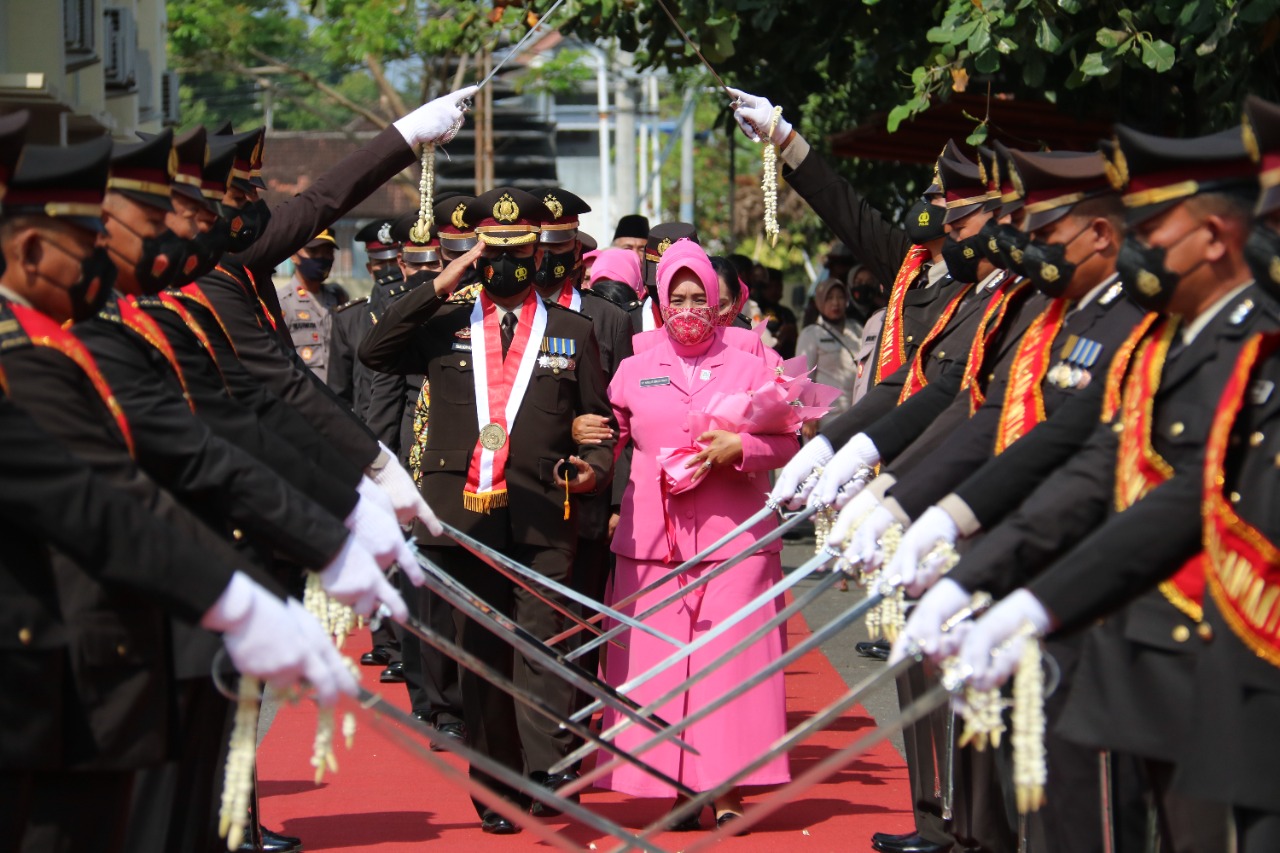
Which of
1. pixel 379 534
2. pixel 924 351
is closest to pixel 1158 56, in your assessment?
pixel 924 351

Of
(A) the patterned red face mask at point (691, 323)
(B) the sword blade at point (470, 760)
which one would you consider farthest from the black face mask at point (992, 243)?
(B) the sword blade at point (470, 760)

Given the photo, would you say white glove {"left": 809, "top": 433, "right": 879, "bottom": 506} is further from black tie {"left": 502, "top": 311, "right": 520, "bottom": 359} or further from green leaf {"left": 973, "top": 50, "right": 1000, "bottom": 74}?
green leaf {"left": 973, "top": 50, "right": 1000, "bottom": 74}

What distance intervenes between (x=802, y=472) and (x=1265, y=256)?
2.94m

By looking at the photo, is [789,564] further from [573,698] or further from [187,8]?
[187,8]

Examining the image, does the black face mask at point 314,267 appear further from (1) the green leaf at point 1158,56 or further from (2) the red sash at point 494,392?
(1) the green leaf at point 1158,56

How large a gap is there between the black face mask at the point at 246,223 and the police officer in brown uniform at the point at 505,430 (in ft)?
3.53

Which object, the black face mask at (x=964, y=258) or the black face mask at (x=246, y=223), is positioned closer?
the black face mask at (x=246, y=223)

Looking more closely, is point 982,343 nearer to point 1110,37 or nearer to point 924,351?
point 924,351

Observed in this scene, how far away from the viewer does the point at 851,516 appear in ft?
17.6

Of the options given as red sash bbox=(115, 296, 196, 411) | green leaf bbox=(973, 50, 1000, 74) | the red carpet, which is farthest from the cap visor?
green leaf bbox=(973, 50, 1000, 74)

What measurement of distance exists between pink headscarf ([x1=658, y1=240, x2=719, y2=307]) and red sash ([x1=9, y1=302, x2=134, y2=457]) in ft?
12.0

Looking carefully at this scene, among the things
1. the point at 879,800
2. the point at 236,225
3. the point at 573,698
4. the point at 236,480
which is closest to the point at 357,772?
the point at 573,698

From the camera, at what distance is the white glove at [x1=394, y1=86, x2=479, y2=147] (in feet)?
24.5

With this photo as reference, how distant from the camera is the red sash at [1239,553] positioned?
4.04m
